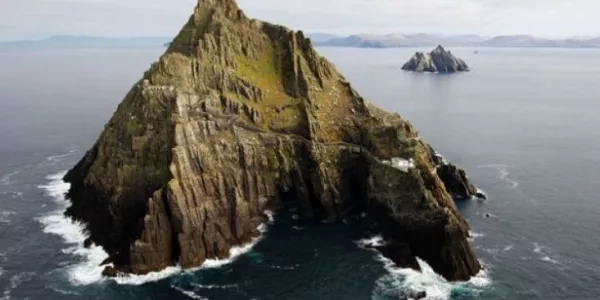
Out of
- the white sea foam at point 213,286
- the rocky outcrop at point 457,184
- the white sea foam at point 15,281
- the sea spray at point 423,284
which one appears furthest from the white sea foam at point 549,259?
the white sea foam at point 15,281

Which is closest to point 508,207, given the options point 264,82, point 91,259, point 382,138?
point 382,138

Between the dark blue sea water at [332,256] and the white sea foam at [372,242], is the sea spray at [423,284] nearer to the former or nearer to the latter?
the dark blue sea water at [332,256]

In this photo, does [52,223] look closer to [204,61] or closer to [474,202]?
[204,61]

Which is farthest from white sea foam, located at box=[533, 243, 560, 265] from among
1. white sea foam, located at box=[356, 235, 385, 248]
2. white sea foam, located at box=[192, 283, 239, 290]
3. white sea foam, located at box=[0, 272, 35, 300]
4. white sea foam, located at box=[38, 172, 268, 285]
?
white sea foam, located at box=[0, 272, 35, 300]

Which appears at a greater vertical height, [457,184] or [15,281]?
[457,184]

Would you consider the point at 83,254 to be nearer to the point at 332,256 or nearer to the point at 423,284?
the point at 332,256

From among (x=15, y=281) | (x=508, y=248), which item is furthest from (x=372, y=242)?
(x=15, y=281)
